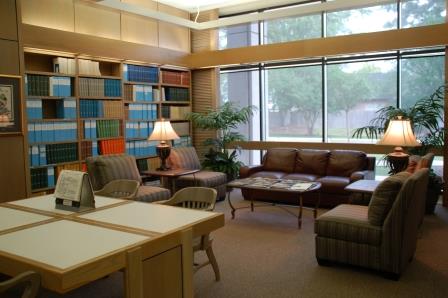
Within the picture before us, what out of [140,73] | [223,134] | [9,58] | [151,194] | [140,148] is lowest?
[151,194]

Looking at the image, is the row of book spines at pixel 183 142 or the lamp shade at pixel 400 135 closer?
the lamp shade at pixel 400 135

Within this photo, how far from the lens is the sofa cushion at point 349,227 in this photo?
3.59 metres

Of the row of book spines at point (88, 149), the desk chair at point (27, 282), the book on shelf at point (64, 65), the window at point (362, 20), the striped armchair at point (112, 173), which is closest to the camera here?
the desk chair at point (27, 282)

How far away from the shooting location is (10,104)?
4750 mm

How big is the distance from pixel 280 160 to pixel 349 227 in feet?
10.7

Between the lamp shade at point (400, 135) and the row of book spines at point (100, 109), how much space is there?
4.00 m

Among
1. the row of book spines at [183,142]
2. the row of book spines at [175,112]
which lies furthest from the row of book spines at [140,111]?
the row of book spines at [183,142]

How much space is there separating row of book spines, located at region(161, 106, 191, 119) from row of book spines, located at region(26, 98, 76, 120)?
1945 millimetres

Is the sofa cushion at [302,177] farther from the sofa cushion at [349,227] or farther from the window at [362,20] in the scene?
the window at [362,20]

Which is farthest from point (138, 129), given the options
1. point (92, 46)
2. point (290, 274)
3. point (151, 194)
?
point (290, 274)

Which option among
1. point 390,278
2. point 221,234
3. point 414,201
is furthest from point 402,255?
point 221,234

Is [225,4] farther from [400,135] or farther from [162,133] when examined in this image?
[400,135]

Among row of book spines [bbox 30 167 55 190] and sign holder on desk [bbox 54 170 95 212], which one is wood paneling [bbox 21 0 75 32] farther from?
sign holder on desk [bbox 54 170 95 212]

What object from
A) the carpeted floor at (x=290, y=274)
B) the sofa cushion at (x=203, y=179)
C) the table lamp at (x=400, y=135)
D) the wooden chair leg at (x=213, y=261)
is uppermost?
the table lamp at (x=400, y=135)
